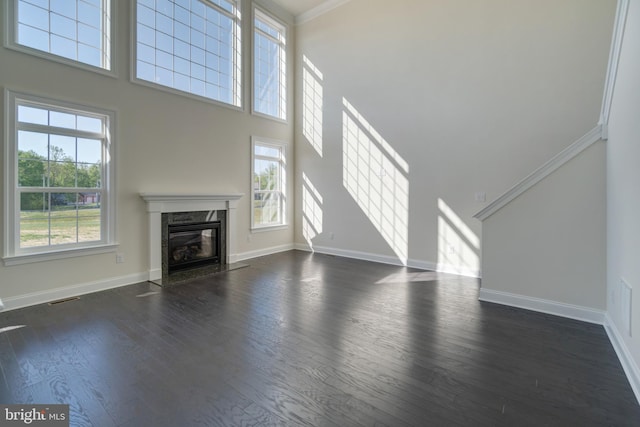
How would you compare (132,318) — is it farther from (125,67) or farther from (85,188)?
(125,67)

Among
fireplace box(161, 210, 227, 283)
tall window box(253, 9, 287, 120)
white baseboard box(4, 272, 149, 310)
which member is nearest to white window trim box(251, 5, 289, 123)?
tall window box(253, 9, 287, 120)

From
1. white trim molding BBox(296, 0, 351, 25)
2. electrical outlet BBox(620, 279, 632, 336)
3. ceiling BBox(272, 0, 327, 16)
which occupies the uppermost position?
ceiling BBox(272, 0, 327, 16)

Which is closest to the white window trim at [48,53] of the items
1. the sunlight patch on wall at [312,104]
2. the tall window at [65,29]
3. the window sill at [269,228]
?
the tall window at [65,29]

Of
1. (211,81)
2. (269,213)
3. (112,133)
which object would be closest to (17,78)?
(112,133)

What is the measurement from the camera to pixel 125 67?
4262mm

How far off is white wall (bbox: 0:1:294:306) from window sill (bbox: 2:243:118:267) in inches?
2.3

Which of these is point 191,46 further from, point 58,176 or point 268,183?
point 58,176

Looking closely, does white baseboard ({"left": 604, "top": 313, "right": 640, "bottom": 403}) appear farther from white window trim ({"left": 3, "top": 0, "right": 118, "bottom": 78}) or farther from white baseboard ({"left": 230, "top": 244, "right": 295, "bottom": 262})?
white window trim ({"left": 3, "top": 0, "right": 118, "bottom": 78})

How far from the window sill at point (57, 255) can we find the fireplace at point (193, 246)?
87cm

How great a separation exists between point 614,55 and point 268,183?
5.39 meters

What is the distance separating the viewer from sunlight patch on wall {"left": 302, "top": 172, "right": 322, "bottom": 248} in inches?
262

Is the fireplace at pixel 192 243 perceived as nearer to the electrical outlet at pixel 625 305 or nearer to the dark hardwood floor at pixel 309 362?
the dark hardwood floor at pixel 309 362

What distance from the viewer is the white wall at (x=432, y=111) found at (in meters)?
4.19

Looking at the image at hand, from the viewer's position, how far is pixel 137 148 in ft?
14.4
